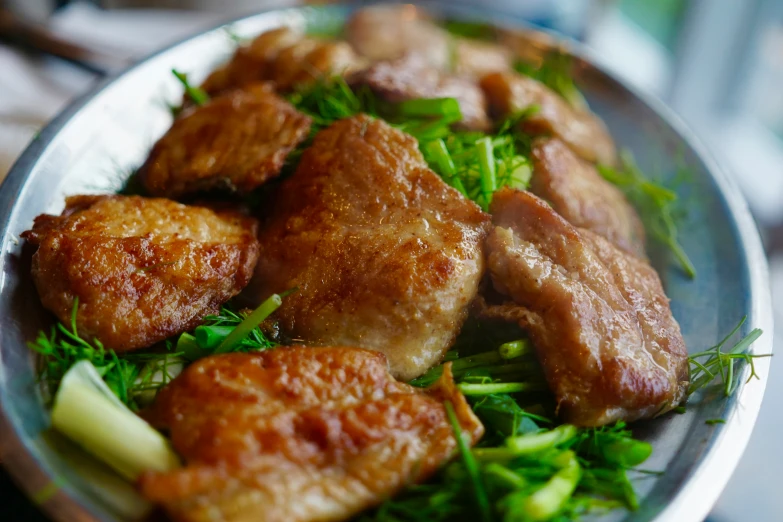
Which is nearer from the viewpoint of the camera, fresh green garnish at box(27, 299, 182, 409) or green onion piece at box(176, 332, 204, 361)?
fresh green garnish at box(27, 299, 182, 409)

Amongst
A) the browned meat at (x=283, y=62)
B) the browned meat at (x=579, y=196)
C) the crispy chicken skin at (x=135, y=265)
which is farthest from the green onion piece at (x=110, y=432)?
the browned meat at (x=283, y=62)

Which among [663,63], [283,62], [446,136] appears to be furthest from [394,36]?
[663,63]

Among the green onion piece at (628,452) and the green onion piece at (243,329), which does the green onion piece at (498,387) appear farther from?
the green onion piece at (243,329)

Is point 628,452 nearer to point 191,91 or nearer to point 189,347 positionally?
point 189,347

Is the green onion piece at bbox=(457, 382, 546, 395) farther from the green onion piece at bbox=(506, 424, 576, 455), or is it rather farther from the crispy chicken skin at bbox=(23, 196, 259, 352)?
the crispy chicken skin at bbox=(23, 196, 259, 352)

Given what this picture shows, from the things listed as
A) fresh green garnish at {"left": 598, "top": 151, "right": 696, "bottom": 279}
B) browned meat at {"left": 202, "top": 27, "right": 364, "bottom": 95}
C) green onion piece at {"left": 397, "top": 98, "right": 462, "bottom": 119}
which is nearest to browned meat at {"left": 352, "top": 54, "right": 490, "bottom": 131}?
green onion piece at {"left": 397, "top": 98, "right": 462, "bottom": 119}

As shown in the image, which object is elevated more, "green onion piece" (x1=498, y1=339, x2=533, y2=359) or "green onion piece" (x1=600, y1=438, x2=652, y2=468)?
"green onion piece" (x1=498, y1=339, x2=533, y2=359)
